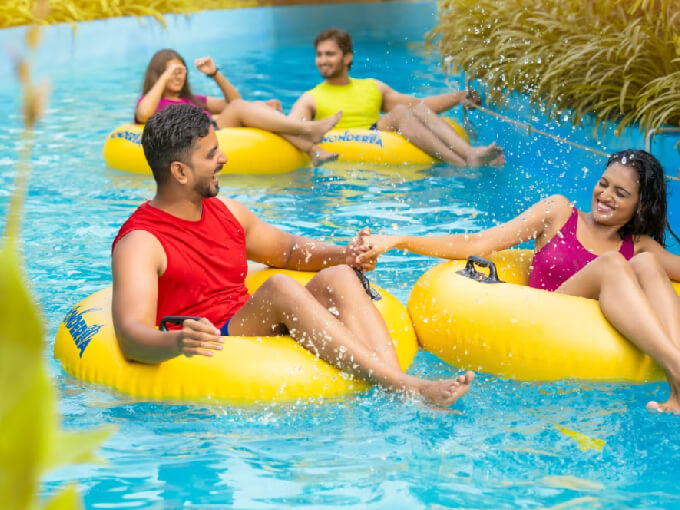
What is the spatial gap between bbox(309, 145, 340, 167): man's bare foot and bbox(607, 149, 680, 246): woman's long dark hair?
3667 millimetres

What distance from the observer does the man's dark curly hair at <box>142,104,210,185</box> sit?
3.25 metres

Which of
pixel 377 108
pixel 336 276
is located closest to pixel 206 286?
pixel 336 276

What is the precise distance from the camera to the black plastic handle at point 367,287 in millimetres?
3553

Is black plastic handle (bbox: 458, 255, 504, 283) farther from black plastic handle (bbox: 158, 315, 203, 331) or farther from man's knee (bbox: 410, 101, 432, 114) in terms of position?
man's knee (bbox: 410, 101, 432, 114)

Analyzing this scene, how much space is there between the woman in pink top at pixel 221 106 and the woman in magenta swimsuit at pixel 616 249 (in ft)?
11.5

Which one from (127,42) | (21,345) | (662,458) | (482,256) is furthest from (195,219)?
(127,42)

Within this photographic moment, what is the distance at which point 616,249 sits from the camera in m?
3.69

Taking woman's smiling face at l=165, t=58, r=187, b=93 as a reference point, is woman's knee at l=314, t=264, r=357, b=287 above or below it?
below

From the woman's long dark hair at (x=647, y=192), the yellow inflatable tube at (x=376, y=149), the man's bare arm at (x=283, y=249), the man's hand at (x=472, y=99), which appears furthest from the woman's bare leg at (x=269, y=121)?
the woman's long dark hair at (x=647, y=192)

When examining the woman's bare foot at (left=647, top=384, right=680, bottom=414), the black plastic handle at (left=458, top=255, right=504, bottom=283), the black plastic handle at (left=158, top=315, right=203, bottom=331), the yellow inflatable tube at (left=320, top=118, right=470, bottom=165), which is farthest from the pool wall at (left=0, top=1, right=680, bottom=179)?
the black plastic handle at (left=158, top=315, right=203, bottom=331)

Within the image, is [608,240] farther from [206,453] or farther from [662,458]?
[206,453]

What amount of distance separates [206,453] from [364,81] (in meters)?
5.22

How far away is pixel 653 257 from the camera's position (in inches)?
134

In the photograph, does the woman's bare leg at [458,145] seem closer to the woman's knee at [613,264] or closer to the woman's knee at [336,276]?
the woman's knee at [613,264]
